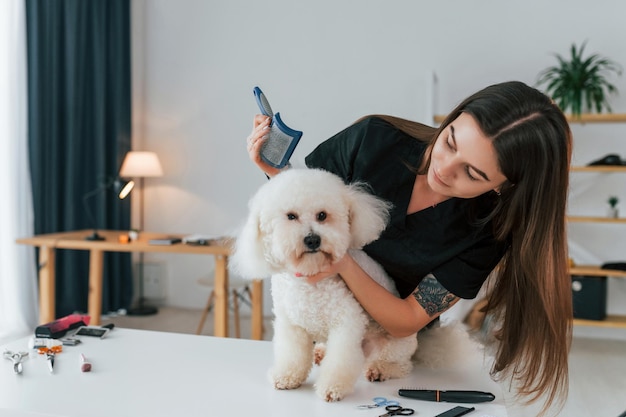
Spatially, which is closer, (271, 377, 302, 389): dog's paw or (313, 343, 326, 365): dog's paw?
(271, 377, 302, 389): dog's paw

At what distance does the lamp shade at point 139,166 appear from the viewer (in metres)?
4.62

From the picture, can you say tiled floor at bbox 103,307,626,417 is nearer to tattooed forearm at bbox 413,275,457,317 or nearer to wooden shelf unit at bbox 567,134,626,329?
wooden shelf unit at bbox 567,134,626,329

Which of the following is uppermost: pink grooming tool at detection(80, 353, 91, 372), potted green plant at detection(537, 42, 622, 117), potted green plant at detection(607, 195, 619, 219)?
potted green plant at detection(537, 42, 622, 117)

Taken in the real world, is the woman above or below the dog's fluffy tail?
above

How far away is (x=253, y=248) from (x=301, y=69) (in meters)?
3.93

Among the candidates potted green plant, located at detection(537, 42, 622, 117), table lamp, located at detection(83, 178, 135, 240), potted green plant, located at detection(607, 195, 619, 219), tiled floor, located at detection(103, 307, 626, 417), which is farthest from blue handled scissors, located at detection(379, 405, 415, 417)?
potted green plant, located at detection(607, 195, 619, 219)

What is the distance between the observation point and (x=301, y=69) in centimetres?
492

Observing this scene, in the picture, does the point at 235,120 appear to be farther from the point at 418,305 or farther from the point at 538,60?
the point at 418,305


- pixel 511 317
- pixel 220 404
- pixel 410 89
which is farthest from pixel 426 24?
pixel 220 404

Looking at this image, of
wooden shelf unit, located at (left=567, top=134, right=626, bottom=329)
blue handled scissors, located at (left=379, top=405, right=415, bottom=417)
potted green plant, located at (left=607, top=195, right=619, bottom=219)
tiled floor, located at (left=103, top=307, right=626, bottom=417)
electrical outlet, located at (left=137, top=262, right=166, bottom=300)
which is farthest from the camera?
electrical outlet, located at (left=137, top=262, right=166, bottom=300)

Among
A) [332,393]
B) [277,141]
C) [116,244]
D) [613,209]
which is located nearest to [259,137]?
[277,141]

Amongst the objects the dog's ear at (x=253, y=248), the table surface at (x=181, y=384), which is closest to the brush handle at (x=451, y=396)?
the table surface at (x=181, y=384)

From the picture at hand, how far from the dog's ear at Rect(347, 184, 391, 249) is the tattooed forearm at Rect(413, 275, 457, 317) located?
0.58 ft

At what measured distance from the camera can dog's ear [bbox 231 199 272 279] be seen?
3.89ft
